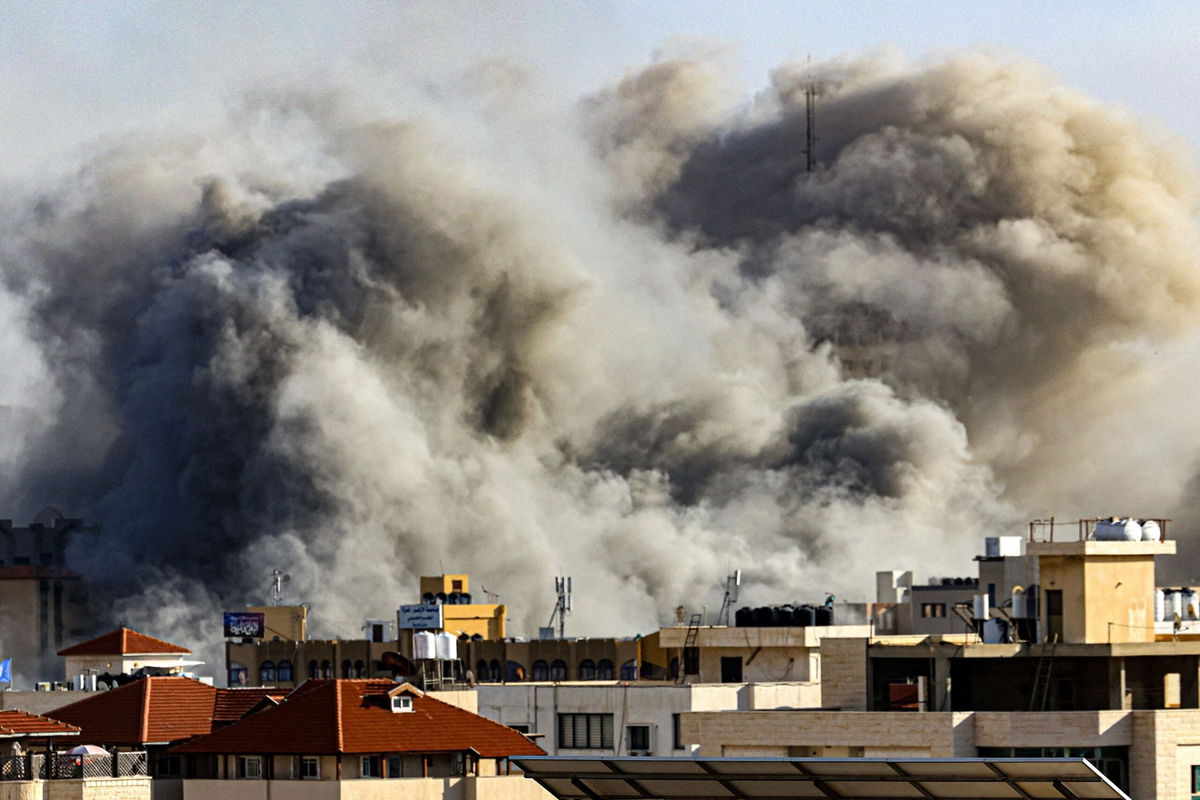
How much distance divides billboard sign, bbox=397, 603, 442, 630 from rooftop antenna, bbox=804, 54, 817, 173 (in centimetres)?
5517

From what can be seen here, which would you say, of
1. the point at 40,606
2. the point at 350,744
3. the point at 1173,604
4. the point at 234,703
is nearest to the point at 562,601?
the point at 40,606

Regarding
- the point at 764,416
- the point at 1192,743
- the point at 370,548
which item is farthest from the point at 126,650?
the point at 764,416

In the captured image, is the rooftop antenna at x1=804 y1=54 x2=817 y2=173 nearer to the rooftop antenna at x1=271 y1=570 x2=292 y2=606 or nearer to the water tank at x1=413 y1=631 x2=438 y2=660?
the rooftop antenna at x1=271 y1=570 x2=292 y2=606

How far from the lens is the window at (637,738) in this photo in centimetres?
4722

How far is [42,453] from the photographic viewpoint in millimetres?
118188

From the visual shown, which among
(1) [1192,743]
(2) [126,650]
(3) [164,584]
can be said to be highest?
(3) [164,584]

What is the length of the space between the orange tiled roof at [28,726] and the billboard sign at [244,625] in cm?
3885

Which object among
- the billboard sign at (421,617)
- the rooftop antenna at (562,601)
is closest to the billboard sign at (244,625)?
the billboard sign at (421,617)

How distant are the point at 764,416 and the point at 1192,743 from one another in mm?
82442

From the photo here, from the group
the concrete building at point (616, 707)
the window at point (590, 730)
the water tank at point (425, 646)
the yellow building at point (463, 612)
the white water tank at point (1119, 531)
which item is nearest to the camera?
the white water tank at point (1119, 531)

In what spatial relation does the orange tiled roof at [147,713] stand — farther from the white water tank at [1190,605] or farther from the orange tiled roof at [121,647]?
the orange tiled roof at [121,647]

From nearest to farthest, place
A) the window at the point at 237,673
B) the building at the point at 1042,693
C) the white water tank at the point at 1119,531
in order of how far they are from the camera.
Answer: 1. the building at the point at 1042,693
2. the white water tank at the point at 1119,531
3. the window at the point at 237,673

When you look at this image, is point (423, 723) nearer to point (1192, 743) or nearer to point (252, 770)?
point (252, 770)

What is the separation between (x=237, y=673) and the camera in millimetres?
79000
